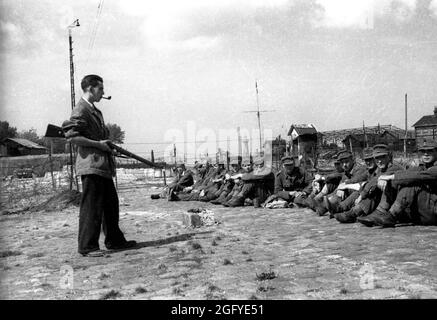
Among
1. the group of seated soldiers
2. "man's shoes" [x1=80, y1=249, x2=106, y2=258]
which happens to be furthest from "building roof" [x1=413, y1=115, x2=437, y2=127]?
"man's shoes" [x1=80, y1=249, x2=106, y2=258]

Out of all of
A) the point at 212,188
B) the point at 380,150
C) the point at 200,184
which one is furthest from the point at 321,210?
the point at 200,184

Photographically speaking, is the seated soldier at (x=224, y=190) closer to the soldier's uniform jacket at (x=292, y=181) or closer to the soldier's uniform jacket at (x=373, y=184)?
the soldier's uniform jacket at (x=292, y=181)

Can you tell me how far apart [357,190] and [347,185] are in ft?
1.06

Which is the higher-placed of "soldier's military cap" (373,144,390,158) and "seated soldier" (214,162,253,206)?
"soldier's military cap" (373,144,390,158)

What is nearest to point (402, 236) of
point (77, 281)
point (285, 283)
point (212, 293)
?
point (285, 283)

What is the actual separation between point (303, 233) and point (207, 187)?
7880 mm

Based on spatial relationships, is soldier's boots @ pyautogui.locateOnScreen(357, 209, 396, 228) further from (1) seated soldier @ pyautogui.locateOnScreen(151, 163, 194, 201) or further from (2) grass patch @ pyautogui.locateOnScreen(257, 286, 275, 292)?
(1) seated soldier @ pyautogui.locateOnScreen(151, 163, 194, 201)

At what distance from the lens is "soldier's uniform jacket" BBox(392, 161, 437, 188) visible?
6.27m

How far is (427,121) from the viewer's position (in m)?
48.7

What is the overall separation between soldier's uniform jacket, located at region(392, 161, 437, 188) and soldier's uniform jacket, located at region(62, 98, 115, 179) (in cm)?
426

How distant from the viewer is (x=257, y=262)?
4941 millimetres

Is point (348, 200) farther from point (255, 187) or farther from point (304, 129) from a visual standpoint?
point (304, 129)

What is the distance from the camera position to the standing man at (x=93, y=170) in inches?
225
